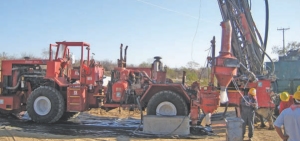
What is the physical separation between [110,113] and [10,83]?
499 centimetres

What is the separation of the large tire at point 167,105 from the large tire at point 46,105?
11.2 ft

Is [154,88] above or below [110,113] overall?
above

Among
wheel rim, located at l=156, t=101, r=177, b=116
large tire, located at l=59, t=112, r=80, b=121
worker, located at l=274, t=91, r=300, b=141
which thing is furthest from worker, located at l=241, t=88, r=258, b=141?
large tire, located at l=59, t=112, r=80, b=121

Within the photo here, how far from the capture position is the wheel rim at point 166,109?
10.9 meters

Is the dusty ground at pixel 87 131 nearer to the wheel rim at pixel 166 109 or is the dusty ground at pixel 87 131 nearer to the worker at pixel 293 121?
the wheel rim at pixel 166 109

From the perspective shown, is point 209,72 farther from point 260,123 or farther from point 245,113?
point 260,123

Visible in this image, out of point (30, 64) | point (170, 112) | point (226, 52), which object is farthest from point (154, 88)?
point (30, 64)

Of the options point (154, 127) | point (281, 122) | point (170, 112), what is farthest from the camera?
point (170, 112)

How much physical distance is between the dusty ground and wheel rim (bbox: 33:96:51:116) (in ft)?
1.64

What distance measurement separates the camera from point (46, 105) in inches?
485

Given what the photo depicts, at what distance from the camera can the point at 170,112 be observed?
1097 centimetres

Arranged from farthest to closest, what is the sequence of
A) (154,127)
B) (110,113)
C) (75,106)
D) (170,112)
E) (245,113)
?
(110,113) < (75,106) < (170,112) < (154,127) < (245,113)

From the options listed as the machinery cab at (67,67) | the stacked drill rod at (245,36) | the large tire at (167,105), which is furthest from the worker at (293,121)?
the machinery cab at (67,67)

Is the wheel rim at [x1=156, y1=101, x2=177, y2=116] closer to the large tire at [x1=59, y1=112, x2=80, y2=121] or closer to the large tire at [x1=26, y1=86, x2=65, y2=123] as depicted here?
the large tire at [x1=26, y1=86, x2=65, y2=123]
